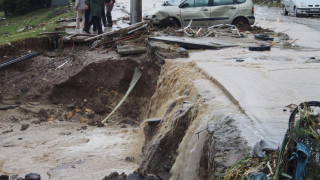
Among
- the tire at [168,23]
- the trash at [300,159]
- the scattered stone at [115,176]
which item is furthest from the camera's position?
the tire at [168,23]

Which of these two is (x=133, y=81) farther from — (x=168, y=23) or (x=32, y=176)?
(x=32, y=176)

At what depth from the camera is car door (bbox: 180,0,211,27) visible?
1989 centimetres

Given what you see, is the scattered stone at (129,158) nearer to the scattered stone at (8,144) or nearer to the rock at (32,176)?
the rock at (32,176)

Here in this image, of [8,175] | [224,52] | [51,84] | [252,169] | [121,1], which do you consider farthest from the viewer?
[121,1]

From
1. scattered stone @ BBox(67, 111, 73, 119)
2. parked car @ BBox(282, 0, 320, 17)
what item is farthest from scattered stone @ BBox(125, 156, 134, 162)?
parked car @ BBox(282, 0, 320, 17)

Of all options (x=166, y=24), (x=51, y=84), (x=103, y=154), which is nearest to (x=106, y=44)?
(x=51, y=84)

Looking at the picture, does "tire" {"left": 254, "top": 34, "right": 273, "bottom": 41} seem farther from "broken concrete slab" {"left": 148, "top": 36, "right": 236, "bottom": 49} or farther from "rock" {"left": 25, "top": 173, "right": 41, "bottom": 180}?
"rock" {"left": 25, "top": 173, "right": 41, "bottom": 180}

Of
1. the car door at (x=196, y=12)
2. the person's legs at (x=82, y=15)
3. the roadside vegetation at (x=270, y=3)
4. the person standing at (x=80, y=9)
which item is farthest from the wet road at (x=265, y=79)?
the roadside vegetation at (x=270, y=3)

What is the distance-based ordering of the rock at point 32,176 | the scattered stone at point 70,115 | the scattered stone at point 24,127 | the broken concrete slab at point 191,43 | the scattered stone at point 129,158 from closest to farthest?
the rock at point 32,176, the scattered stone at point 129,158, the scattered stone at point 24,127, the scattered stone at point 70,115, the broken concrete slab at point 191,43

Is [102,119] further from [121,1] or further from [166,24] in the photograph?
[121,1]

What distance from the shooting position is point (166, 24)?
19.7m

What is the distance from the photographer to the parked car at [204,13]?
1978 centimetres

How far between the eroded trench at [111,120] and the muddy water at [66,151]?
0.07 feet

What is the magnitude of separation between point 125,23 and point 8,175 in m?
13.9
